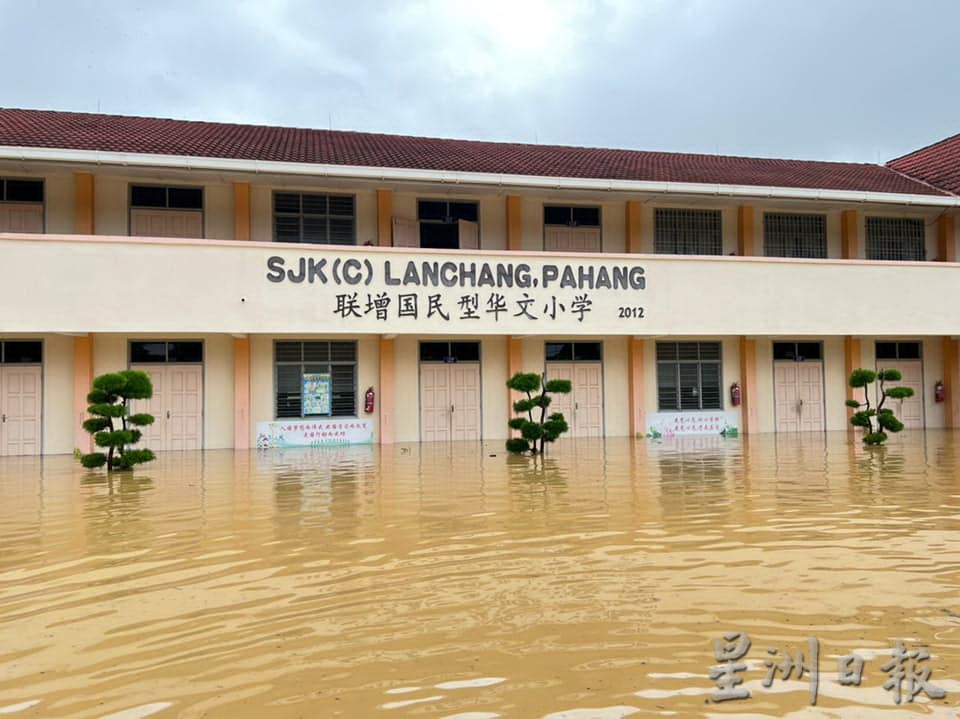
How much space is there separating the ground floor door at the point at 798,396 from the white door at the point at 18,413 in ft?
49.3

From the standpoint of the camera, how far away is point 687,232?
17.9 metres

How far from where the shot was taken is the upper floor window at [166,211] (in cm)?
1516

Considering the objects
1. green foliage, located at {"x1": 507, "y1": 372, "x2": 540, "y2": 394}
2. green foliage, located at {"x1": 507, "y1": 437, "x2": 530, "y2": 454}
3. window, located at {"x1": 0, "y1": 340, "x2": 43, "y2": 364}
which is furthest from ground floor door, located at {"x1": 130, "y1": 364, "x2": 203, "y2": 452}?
green foliage, located at {"x1": 507, "y1": 372, "x2": 540, "y2": 394}

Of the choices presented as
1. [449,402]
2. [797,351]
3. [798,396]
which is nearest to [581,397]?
[449,402]

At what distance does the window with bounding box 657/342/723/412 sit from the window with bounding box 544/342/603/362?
145 centimetres

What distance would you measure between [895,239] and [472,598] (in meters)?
17.8

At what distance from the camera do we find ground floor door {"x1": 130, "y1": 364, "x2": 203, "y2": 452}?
49.1ft

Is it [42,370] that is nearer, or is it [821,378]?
[42,370]

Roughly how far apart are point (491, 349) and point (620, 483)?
7.90 metres

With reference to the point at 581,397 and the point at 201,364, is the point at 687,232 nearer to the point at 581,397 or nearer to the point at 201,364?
the point at 581,397

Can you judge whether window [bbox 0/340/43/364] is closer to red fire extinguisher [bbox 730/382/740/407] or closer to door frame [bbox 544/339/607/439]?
door frame [bbox 544/339/607/439]

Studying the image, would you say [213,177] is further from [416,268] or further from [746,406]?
[746,406]

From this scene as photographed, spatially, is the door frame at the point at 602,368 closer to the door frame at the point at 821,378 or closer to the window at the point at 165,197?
the door frame at the point at 821,378

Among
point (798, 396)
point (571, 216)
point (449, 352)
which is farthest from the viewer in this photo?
point (798, 396)
